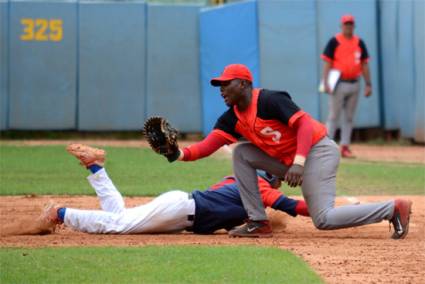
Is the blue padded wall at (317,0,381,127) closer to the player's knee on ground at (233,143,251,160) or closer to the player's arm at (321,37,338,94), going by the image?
the player's arm at (321,37,338,94)

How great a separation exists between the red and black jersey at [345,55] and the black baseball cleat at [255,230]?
7.62 meters

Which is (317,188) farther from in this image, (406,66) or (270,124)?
(406,66)

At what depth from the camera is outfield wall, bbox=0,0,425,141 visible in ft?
59.9

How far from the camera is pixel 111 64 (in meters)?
19.1

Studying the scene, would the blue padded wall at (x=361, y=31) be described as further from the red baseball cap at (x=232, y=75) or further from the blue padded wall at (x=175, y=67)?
the red baseball cap at (x=232, y=75)

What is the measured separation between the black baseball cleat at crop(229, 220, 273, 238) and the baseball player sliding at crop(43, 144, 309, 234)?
166mm

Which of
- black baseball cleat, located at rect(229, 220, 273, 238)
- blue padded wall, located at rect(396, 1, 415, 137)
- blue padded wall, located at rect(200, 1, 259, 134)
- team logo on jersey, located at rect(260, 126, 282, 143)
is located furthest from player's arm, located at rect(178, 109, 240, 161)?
blue padded wall, located at rect(396, 1, 415, 137)

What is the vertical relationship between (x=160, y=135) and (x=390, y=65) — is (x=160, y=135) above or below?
below

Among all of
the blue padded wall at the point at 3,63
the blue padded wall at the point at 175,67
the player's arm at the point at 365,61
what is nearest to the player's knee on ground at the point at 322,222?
the player's arm at the point at 365,61

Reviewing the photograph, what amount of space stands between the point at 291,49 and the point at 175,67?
2257 mm

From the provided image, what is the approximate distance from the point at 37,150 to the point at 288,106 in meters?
9.08

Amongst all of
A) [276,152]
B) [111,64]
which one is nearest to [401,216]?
[276,152]

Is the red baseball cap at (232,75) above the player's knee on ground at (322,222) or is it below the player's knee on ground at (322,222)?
above

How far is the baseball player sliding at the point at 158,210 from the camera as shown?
8.36 meters
